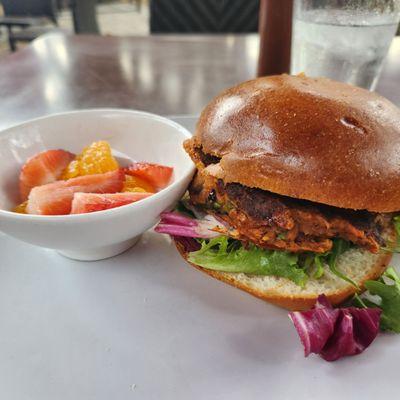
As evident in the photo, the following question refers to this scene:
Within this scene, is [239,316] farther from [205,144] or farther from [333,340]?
[205,144]

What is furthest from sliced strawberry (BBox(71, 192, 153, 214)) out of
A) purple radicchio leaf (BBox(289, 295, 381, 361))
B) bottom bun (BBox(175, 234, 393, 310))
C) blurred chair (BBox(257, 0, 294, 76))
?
blurred chair (BBox(257, 0, 294, 76))

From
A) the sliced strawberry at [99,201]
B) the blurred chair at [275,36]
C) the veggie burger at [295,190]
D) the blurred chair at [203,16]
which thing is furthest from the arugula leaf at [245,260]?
the blurred chair at [203,16]

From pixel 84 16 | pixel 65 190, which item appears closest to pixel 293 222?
pixel 65 190

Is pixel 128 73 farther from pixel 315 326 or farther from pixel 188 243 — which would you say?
pixel 315 326

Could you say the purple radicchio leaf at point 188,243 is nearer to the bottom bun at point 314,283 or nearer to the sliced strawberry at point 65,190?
the bottom bun at point 314,283

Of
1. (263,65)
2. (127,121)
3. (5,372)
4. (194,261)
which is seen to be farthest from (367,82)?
(5,372)
